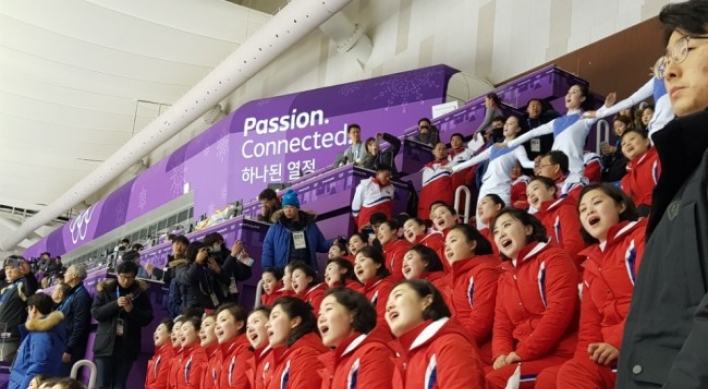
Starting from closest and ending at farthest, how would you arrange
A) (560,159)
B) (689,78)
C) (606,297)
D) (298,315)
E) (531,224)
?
1. (689,78)
2. (606,297)
3. (531,224)
4. (298,315)
5. (560,159)

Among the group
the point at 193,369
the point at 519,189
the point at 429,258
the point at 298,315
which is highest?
the point at 519,189

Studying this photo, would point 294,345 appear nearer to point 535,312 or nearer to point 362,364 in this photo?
point 362,364

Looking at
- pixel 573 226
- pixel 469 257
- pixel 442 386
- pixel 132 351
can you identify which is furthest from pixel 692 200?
pixel 132 351

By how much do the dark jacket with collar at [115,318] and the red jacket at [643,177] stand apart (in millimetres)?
4103

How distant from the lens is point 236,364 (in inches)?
178

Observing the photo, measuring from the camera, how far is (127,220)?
19.0 metres

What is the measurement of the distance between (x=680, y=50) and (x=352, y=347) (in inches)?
82.3

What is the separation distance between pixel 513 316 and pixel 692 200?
2290 mm

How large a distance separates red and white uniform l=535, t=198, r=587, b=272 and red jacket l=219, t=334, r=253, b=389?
1965 millimetres

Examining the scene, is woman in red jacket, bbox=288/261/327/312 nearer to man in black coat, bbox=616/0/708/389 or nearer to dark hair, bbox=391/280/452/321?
dark hair, bbox=391/280/452/321

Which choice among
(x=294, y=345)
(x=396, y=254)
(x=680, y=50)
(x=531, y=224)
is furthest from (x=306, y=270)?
(x=680, y=50)

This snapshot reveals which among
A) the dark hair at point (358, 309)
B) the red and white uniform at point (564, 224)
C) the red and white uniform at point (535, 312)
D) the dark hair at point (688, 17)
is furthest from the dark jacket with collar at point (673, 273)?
the red and white uniform at point (564, 224)

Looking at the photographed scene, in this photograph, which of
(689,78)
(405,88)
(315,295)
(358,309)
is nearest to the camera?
(689,78)

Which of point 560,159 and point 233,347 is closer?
point 233,347
